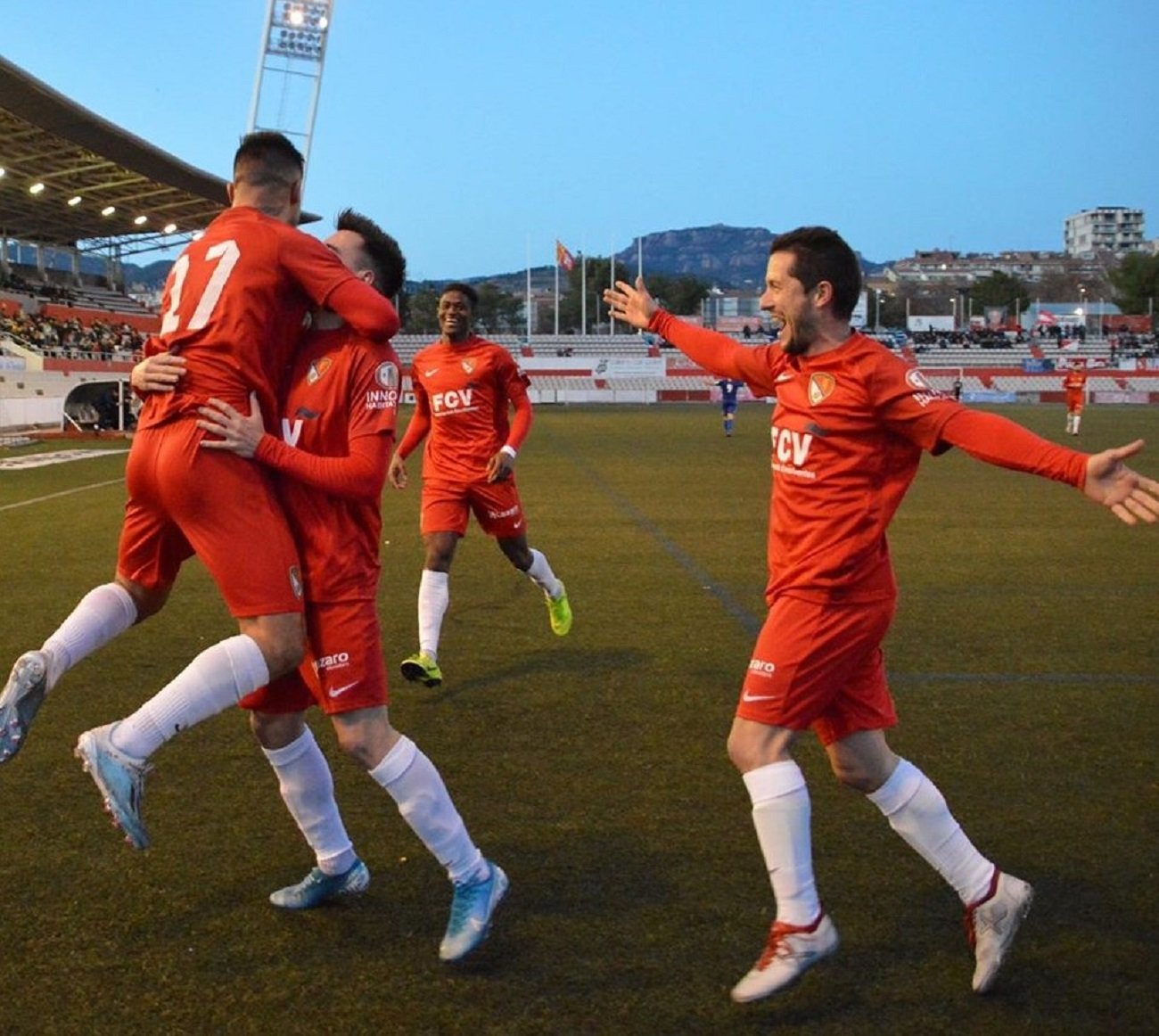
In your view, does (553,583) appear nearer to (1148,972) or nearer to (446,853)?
(446,853)

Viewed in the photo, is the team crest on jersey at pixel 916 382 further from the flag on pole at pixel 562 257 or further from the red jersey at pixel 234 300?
the flag on pole at pixel 562 257

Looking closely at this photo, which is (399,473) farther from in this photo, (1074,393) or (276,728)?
(1074,393)

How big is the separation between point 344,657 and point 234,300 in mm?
1017

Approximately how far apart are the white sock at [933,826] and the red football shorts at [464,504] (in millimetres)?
4126

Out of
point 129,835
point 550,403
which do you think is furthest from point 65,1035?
point 550,403

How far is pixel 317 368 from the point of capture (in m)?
3.56

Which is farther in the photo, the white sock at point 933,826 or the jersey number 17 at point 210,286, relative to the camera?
the white sock at point 933,826

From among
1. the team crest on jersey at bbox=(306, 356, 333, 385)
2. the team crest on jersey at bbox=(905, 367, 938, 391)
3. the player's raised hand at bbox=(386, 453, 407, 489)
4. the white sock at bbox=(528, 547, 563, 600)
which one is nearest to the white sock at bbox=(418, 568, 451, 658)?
the player's raised hand at bbox=(386, 453, 407, 489)

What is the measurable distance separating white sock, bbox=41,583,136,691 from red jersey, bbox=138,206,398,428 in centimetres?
58

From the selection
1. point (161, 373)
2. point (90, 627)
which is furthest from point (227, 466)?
point (90, 627)

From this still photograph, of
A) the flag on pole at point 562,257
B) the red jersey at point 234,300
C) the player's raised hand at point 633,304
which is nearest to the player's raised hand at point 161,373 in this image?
the red jersey at point 234,300

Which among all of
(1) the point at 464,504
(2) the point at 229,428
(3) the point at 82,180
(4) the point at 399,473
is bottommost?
(1) the point at 464,504

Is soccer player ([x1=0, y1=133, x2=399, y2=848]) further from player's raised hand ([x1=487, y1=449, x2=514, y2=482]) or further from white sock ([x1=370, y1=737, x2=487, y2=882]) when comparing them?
player's raised hand ([x1=487, y1=449, x2=514, y2=482])

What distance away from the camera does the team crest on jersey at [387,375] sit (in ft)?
11.7
